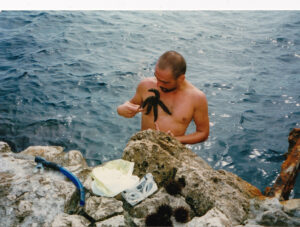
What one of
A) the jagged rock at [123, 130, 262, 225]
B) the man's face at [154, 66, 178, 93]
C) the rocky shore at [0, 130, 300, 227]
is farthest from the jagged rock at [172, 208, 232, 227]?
the man's face at [154, 66, 178, 93]

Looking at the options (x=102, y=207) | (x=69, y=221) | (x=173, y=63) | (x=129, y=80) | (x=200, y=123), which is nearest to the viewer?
(x=69, y=221)

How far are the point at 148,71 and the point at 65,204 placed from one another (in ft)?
23.3

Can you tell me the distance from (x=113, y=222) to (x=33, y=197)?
967 mm

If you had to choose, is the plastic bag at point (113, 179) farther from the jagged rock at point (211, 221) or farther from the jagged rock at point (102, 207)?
the jagged rock at point (211, 221)

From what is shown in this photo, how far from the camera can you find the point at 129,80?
8859 millimetres

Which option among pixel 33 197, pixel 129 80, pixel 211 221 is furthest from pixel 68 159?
pixel 129 80

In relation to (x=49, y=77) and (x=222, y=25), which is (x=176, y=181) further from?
(x=222, y=25)

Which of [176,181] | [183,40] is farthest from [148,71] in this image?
[176,181]

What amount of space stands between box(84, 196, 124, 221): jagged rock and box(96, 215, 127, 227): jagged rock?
0.06 m

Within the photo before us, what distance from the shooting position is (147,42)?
12.3 metres

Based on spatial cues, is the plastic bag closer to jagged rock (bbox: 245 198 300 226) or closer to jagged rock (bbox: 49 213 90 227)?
jagged rock (bbox: 49 213 90 227)

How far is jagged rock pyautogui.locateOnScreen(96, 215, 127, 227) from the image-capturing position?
8.17 ft

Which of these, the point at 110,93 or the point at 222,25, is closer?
the point at 110,93

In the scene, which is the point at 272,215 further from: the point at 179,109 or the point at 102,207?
the point at 179,109
